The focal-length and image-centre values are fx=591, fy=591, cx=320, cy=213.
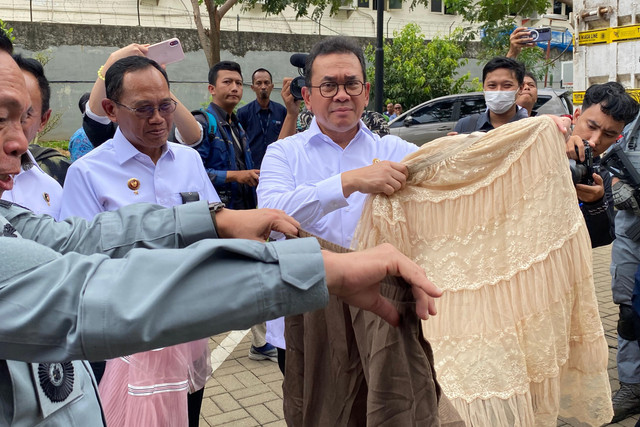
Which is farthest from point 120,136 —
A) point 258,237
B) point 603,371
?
point 603,371

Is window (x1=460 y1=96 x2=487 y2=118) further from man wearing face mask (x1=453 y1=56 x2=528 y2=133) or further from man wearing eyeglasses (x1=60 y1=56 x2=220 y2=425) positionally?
man wearing eyeglasses (x1=60 y1=56 x2=220 y2=425)

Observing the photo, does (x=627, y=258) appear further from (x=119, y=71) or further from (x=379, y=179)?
(x=119, y=71)

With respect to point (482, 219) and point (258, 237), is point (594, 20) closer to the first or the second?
point (482, 219)

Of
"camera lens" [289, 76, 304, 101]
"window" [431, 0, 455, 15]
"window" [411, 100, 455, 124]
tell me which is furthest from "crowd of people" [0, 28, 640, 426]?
"window" [431, 0, 455, 15]

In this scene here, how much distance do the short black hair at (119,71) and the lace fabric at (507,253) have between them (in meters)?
1.22

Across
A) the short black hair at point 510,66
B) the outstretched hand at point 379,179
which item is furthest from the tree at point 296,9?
the outstretched hand at point 379,179

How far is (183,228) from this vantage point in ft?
5.19

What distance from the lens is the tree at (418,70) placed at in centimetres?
1539

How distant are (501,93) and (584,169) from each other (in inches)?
64.0

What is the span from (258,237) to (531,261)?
1114mm

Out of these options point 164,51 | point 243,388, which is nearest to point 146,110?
point 164,51

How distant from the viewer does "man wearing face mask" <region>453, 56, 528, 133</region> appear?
4277mm

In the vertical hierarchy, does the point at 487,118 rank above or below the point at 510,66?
below

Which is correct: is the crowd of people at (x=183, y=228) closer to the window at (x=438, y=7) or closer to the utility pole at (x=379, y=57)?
the utility pole at (x=379, y=57)
